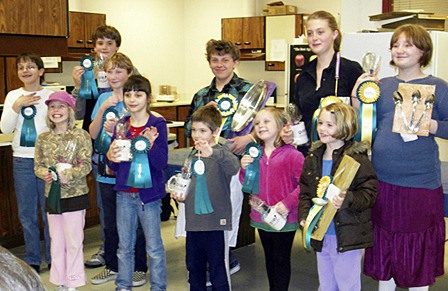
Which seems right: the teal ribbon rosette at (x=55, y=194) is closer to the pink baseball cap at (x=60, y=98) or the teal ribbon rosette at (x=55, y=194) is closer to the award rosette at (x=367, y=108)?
the pink baseball cap at (x=60, y=98)

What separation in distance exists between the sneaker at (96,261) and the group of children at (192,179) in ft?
1.03

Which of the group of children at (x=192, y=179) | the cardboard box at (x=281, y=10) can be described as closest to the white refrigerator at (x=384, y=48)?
the group of children at (x=192, y=179)

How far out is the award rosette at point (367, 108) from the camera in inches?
106

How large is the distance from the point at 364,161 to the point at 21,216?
7.48 feet

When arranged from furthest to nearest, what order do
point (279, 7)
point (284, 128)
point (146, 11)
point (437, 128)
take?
point (146, 11)
point (279, 7)
point (284, 128)
point (437, 128)

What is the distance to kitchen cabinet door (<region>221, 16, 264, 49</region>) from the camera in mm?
8750

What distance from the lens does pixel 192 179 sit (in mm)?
3021

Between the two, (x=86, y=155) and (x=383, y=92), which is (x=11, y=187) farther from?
(x=383, y=92)

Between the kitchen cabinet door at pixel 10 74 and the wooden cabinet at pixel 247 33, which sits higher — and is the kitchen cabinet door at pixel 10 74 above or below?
below

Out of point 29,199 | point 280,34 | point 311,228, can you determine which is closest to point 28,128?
point 29,199

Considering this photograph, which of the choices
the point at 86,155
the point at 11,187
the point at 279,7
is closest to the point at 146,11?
the point at 279,7

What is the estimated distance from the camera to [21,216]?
3799 millimetres

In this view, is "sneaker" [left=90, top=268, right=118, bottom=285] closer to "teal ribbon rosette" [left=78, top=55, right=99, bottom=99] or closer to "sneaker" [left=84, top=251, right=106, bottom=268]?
"sneaker" [left=84, top=251, right=106, bottom=268]

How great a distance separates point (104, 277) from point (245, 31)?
19.2 feet
